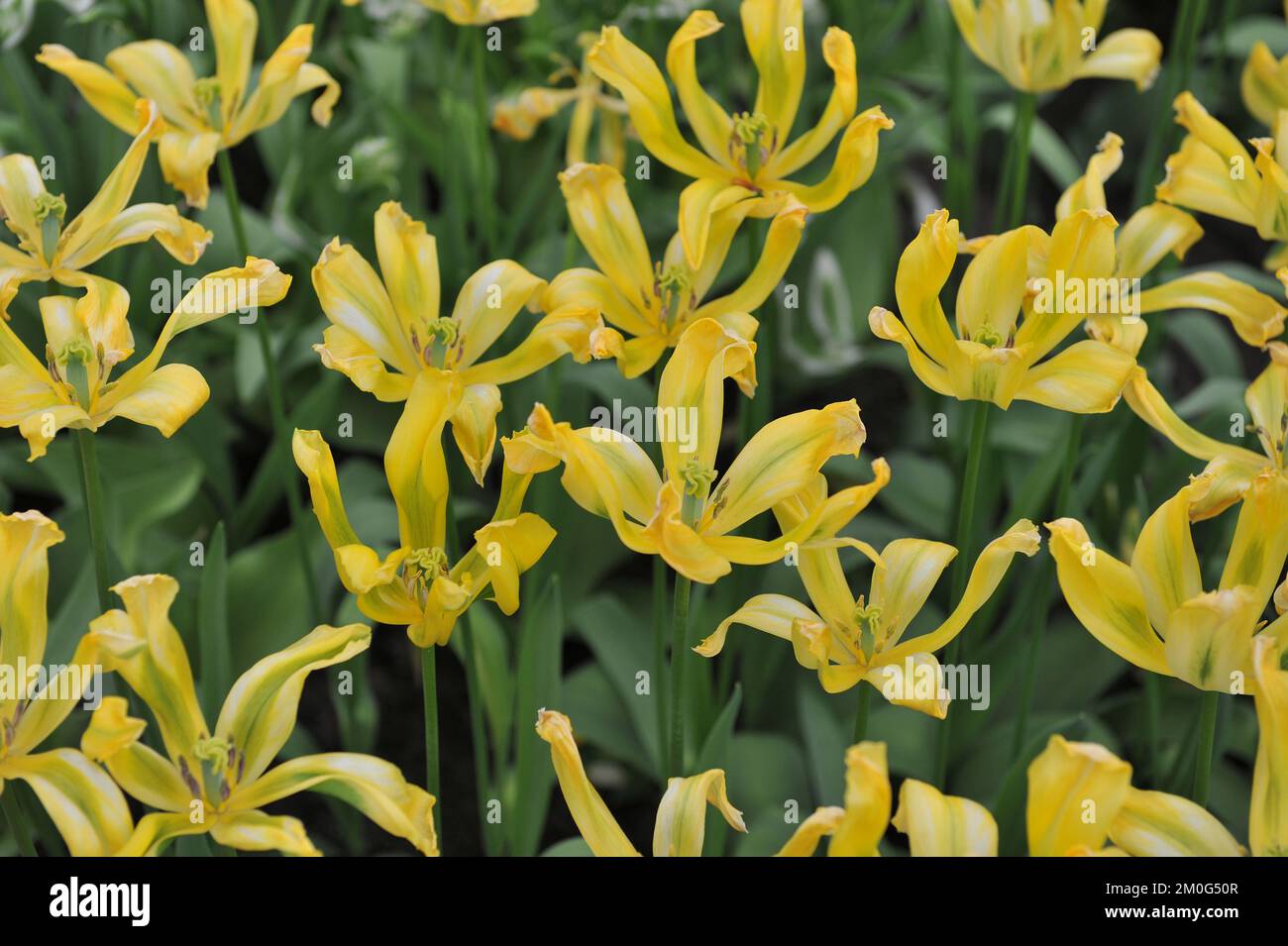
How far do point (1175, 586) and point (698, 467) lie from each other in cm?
43

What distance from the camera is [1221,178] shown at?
167 cm

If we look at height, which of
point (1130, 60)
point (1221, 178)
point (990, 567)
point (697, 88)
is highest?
point (1130, 60)

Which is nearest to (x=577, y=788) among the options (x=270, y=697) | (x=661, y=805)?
(x=661, y=805)

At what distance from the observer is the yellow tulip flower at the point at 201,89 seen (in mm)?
1700

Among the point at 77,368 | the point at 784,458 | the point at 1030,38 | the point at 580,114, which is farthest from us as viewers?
the point at 580,114

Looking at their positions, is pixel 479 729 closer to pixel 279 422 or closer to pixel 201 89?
pixel 279 422

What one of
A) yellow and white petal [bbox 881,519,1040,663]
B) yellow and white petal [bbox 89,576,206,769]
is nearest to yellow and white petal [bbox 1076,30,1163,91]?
yellow and white petal [bbox 881,519,1040,663]

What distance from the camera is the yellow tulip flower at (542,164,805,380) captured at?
1551 mm

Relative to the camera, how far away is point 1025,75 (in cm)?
194

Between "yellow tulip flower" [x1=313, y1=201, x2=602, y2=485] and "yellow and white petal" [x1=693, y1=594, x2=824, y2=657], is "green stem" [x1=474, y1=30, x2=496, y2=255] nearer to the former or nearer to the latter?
"yellow tulip flower" [x1=313, y1=201, x2=602, y2=485]

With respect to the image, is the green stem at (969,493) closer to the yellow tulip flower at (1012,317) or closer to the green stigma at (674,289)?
the yellow tulip flower at (1012,317)
